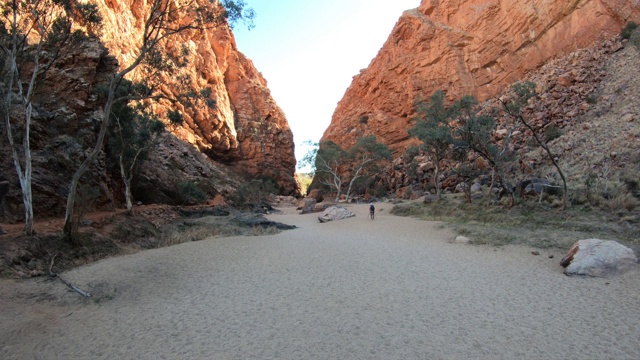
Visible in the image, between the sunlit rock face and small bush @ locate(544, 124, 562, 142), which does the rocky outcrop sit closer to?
the sunlit rock face

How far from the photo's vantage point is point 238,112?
5641 cm

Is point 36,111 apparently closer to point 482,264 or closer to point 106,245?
point 106,245

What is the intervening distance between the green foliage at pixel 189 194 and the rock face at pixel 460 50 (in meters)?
36.0

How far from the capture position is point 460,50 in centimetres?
4994

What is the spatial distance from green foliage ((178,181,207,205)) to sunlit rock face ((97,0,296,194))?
50.5 feet

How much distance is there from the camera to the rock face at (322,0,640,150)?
3738 cm

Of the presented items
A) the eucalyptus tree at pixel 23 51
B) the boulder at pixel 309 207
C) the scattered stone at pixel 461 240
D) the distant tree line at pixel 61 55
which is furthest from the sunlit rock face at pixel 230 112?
the scattered stone at pixel 461 240

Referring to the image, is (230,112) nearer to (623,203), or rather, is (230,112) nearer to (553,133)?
(553,133)

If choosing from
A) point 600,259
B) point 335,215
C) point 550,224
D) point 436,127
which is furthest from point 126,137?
point 550,224

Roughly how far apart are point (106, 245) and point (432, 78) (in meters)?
52.0

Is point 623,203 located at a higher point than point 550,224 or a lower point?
higher

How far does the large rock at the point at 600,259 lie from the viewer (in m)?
7.22

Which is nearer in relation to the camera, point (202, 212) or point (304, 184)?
point (202, 212)

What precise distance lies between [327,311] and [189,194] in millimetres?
21745
